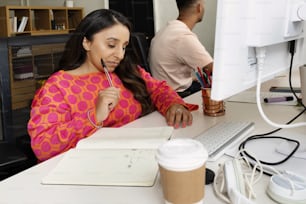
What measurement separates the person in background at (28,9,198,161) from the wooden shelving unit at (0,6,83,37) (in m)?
2.66

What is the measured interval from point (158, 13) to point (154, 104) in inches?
97.7

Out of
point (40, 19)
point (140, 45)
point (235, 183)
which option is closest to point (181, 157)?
point (235, 183)

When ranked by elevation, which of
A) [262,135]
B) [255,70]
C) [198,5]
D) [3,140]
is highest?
[198,5]

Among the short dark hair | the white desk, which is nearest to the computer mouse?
the white desk

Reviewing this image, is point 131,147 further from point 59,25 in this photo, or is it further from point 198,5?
point 59,25

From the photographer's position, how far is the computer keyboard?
2.26 feet

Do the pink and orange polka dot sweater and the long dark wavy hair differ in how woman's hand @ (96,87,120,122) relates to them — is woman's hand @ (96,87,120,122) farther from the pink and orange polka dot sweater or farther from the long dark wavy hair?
the long dark wavy hair

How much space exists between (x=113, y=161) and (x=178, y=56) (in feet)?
4.42

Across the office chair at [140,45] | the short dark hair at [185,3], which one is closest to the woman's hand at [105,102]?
the office chair at [140,45]

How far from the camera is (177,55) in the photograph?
1.94m

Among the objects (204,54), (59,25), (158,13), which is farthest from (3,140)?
(59,25)

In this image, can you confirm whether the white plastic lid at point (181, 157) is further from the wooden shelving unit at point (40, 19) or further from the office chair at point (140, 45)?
the wooden shelving unit at point (40, 19)

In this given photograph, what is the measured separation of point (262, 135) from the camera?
30.5 inches

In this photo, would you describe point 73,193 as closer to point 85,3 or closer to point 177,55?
point 177,55
